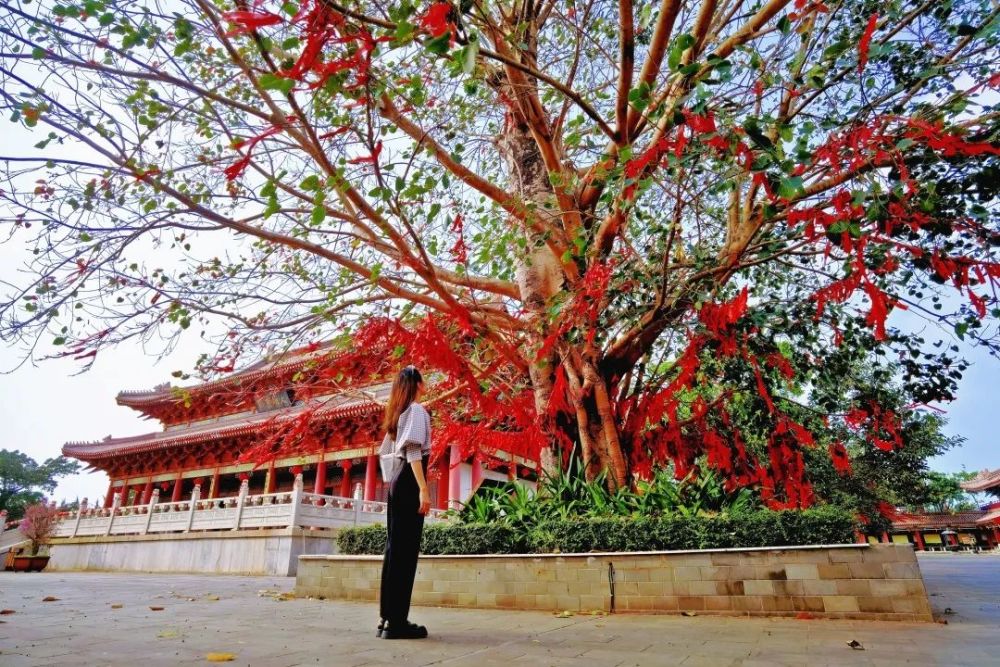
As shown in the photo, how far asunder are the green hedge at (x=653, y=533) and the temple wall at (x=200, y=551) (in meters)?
7.28

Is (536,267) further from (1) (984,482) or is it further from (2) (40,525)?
(1) (984,482)

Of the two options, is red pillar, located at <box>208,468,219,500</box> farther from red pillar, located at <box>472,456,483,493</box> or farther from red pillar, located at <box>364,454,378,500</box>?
red pillar, located at <box>472,456,483,493</box>

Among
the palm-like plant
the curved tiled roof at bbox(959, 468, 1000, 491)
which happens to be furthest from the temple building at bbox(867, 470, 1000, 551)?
the palm-like plant

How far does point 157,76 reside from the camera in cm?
427

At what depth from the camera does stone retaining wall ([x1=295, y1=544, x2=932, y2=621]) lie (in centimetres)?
381

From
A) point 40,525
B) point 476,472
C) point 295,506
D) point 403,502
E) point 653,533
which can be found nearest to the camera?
point 403,502

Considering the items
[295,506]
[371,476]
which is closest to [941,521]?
[371,476]

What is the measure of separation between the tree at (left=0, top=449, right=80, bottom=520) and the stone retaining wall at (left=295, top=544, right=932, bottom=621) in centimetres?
5176

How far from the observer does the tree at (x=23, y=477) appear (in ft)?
144

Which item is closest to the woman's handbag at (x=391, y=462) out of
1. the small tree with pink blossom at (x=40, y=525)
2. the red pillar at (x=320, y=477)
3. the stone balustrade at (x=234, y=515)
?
the stone balustrade at (x=234, y=515)

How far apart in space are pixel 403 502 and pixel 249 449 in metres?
17.4

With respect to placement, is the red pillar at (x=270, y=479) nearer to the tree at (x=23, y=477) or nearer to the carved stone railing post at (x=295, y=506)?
the carved stone railing post at (x=295, y=506)

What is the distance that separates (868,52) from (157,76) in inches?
197

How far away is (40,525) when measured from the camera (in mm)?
17938
